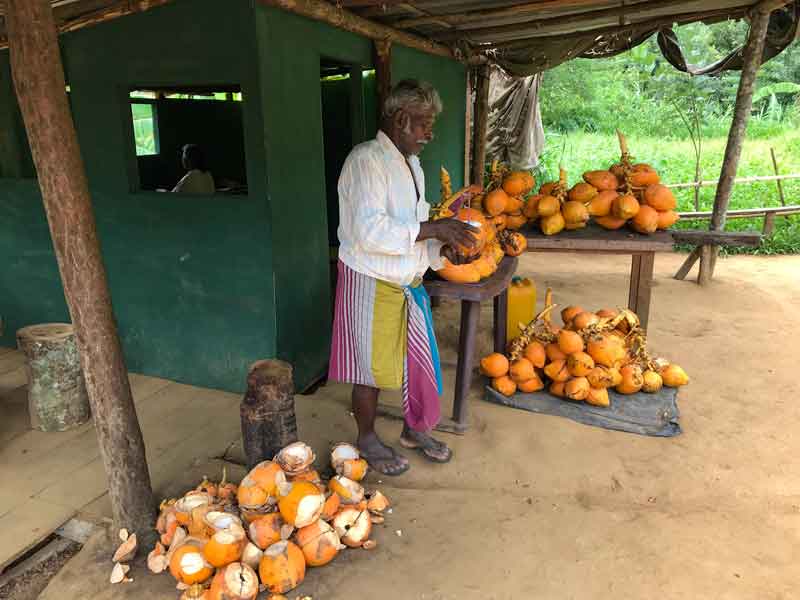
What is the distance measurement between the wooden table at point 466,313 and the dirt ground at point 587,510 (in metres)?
0.13

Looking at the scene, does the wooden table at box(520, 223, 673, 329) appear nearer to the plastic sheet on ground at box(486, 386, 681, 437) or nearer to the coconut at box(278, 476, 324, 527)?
the plastic sheet on ground at box(486, 386, 681, 437)

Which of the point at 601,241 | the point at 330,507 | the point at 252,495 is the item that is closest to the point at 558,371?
the point at 601,241

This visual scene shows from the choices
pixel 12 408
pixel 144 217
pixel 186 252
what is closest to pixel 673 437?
pixel 186 252

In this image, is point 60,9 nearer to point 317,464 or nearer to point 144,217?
point 144,217

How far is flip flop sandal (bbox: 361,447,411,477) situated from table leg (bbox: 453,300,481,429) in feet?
1.71

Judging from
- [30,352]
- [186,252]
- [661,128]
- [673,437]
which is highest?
[661,128]

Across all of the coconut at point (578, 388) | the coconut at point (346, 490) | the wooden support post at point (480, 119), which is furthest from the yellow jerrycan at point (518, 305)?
the wooden support post at point (480, 119)

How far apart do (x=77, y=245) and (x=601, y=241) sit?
9.25ft

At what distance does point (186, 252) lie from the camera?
370 cm

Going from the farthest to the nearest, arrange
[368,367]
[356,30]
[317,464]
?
[356,30] → [317,464] → [368,367]

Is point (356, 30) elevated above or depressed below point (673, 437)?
above

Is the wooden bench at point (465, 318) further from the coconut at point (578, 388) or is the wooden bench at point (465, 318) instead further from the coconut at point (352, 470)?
the coconut at point (352, 470)

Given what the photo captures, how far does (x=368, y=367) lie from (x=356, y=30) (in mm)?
2474

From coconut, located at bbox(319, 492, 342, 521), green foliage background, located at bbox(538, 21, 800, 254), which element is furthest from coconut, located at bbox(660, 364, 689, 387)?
green foliage background, located at bbox(538, 21, 800, 254)
